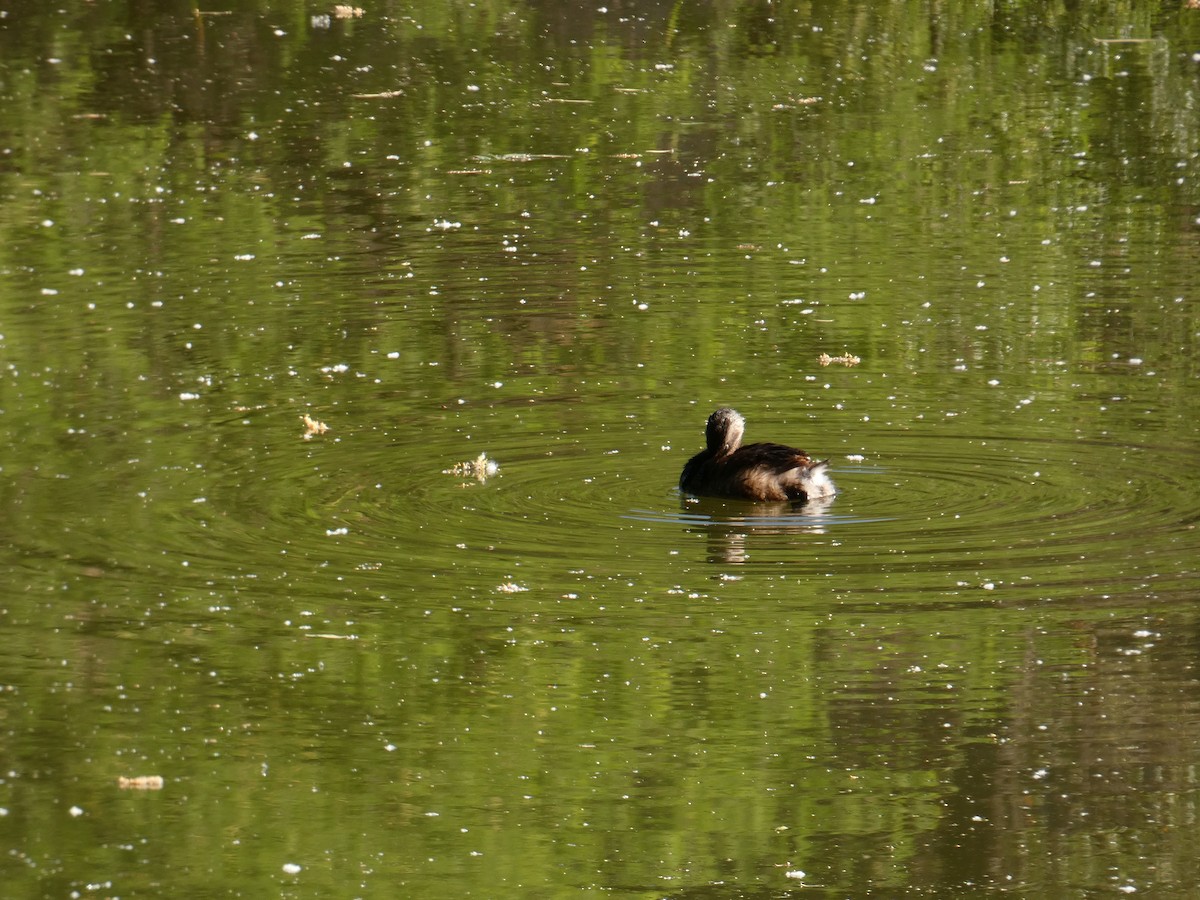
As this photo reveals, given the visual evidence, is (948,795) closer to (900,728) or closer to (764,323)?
(900,728)

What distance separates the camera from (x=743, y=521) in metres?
9.88

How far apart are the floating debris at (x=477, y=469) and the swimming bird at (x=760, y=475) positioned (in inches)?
34.0

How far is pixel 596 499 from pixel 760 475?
0.74m

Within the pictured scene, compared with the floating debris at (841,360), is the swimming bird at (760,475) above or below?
above

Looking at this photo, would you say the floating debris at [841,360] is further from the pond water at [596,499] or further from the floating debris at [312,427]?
the floating debris at [312,427]

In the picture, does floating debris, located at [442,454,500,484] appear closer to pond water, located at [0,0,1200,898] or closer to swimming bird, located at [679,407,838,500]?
pond water, located at [0,0,1200,898]

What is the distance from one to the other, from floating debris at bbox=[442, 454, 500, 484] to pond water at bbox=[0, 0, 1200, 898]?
2 centimetres

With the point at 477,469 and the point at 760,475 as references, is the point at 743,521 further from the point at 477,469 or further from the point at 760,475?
the point at 477,469

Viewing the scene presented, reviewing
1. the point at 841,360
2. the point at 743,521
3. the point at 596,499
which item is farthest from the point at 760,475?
the point at 841,360

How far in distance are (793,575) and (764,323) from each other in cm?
510

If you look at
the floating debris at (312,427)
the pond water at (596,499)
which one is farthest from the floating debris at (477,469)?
the floating debris at (312,427)

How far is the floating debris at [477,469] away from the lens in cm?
1041

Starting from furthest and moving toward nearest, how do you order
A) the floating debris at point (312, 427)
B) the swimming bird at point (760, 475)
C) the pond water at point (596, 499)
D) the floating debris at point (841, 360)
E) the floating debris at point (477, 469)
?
the floating debris at point (841, 360) → the floating debris at point (312, 427) → the floating debris at point (477, 469) → the swimming bird at point (760, 475) → the pond water at point (596, 499)

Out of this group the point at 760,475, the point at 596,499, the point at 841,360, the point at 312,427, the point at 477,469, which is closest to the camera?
the point at 596,499
